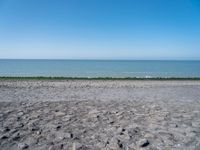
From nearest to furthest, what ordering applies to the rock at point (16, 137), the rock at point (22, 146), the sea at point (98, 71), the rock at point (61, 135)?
the rock at point (22, 146) → the rock at point (16, 137) → the rock at point (61, 135) → the sea at point (98, 71)

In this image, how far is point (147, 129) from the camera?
483 centimetres

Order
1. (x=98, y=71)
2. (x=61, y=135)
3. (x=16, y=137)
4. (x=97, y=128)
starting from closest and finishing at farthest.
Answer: (x=16, y=137), (x=61, y=135), (x=97, y=128), (x=98, y=71)

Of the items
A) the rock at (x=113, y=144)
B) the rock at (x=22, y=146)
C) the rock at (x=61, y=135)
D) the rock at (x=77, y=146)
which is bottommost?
the rock at (x=113, y=144)

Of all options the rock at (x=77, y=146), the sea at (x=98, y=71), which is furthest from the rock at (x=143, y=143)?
the sea at (x=98, y=71)

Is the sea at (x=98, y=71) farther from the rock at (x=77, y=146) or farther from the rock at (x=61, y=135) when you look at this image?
the rock at (x=77, y=146)

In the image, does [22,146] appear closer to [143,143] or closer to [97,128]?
[97,128]

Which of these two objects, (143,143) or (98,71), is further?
(98,71)

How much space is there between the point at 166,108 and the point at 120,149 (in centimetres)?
385

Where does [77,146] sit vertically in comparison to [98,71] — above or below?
above

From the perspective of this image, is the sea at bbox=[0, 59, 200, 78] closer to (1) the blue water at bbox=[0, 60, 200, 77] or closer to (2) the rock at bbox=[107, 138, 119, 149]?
(1) the blue water at bbox=[0, 60, 200, 77]

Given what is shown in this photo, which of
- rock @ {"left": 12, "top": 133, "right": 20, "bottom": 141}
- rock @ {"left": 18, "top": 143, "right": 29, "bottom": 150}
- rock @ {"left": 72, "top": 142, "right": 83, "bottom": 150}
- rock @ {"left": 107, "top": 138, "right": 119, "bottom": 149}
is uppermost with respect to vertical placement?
rock @ {"left": 12, "top": 133, "right": 20, "bottom": 141}

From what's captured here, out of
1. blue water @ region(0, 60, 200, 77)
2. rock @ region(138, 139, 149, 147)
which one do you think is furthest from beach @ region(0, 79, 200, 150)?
blue water @ region(0, 60, 200, 77)

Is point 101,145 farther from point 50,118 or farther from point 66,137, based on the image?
point 50,118

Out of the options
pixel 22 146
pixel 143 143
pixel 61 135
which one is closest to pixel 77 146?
pixel 61 135
